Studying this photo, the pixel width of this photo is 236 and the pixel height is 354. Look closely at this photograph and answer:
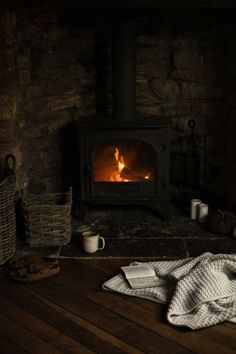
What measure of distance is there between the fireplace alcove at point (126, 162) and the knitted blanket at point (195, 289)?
2.55ft

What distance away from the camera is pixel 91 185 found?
3.80 meters

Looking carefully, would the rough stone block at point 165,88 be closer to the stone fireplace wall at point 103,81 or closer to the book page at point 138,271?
the stone fireplace wall at point 103,81

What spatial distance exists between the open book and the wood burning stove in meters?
0.83

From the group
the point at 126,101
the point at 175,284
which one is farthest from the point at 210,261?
the point at 126,101

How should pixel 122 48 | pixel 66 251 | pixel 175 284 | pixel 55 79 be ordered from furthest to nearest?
pixel 55 79
pixel 122 48
pixel 66 251
pixel 175 284

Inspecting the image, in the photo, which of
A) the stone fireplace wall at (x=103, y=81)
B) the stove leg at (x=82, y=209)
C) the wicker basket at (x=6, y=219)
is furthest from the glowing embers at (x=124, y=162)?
the wicker basket at (x=6, y=219)

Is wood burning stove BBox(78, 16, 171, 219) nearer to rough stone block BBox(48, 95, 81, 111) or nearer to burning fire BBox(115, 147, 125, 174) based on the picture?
burning fire BBox(115, 147, 125, 174)

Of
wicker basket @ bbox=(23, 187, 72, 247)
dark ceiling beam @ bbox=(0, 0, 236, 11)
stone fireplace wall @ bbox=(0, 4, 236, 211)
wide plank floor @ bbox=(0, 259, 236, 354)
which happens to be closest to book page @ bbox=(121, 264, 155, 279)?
wide plank floor @ bbox=(0, 259, 236, 354)

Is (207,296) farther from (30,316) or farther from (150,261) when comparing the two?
(30,316)

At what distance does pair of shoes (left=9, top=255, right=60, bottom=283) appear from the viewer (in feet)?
9.88

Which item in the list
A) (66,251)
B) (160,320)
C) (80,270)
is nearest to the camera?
(160,320)

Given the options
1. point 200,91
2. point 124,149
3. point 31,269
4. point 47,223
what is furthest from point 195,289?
point 200,91

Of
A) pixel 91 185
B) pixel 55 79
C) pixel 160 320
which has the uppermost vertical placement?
pixel 55 79

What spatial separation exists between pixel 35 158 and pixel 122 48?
1.05m
